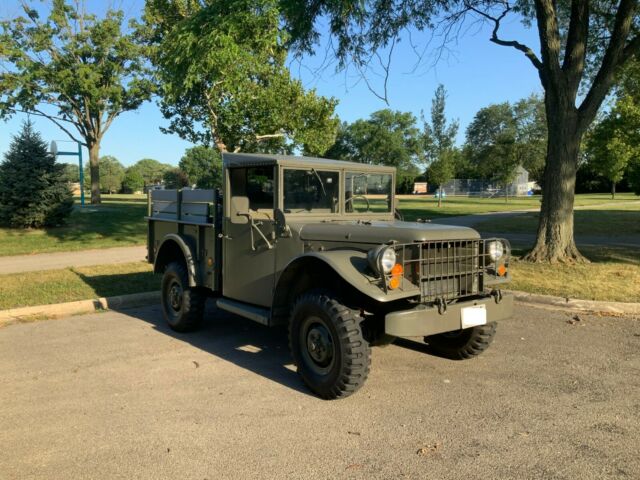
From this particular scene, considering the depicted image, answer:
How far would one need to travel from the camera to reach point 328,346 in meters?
3.99

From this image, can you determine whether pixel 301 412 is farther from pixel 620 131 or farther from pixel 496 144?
pixel 496 144

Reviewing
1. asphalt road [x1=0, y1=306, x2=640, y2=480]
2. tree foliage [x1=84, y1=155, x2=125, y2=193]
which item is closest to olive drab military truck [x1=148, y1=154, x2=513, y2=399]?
asphalt road [x1=0, y1=306, x2=640, y2=480]

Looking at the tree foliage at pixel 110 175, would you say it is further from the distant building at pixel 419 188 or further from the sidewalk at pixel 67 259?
the sidewalk at pixel 67 259

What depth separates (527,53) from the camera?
9.83 m

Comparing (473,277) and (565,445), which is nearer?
(565,445)

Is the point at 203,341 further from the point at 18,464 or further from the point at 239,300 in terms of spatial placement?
the point at 18,464

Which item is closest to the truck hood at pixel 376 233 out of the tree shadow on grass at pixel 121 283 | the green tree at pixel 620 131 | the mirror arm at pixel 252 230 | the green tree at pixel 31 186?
the mirror arm at pixel 252 230

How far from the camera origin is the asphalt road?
3.00 metres

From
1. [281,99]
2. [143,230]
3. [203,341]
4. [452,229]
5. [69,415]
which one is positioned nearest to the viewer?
[69,415]

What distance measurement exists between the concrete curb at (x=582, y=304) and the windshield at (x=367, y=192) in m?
3.09

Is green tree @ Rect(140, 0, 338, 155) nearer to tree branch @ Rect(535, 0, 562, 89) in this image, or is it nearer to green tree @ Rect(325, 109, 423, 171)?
tree branch @ Rect(535, 0, 562, 89)

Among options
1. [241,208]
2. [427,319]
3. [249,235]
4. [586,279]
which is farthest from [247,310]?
[586,279]

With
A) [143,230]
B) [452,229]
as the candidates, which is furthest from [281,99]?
[452,229]

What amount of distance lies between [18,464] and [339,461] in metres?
1.92
